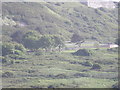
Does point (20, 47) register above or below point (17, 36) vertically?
above

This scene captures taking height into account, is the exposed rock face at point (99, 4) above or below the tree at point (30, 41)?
below

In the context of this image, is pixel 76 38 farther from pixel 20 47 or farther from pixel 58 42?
pixel 20 47

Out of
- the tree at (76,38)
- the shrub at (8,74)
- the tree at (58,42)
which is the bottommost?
the tree at (76,38)

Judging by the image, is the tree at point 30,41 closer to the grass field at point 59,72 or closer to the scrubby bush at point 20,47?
the scrubby bush at point 20,47

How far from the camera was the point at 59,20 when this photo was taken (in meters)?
101

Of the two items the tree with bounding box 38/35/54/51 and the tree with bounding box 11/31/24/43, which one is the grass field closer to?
the tree with bounding box 38/35/54/51

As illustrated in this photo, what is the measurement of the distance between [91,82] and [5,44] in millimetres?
31566

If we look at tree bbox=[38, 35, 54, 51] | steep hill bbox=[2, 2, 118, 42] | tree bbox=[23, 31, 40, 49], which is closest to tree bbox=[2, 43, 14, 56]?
tree bbox=[23, 31, 40, 49]

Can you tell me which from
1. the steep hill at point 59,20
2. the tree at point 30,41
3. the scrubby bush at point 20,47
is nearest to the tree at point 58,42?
the tree at point 30,41

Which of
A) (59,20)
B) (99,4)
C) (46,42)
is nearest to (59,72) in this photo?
(46,42)

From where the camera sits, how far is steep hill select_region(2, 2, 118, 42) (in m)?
91.8

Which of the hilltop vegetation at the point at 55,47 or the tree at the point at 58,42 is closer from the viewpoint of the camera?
the hilltop vegetation at the point at 55,47

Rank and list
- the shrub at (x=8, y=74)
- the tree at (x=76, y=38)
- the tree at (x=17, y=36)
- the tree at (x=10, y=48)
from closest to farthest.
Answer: the shrub at (x=8, y=74), the tree at (x=10, y=48), the tree at (x=17, y=36), the tree at (x=76, y=38)

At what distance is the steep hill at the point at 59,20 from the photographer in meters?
91.8
